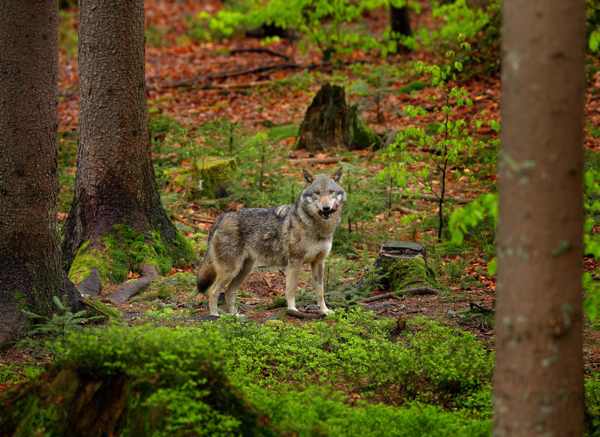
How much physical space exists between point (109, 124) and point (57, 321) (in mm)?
4132

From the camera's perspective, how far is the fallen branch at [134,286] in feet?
35.3

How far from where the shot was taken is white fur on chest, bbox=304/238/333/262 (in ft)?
34.3

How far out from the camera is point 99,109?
1155 centimetres

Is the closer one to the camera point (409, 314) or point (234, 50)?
point (409, 314)

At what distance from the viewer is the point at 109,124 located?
37.9 ft

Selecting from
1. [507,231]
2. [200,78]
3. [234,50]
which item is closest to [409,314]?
[507,231]

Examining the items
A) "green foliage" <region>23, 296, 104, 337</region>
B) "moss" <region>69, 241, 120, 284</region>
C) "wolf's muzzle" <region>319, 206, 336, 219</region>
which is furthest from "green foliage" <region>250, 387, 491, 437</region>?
"moss" <region>69, 241, 120, 284</region>

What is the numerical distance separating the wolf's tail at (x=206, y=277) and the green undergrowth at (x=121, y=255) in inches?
52.2

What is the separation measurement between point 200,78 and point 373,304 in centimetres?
1508

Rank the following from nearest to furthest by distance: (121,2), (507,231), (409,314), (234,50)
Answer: (507,231), (409,314), (121,2), (234,50)

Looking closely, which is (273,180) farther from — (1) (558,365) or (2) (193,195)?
(1) (558,365)

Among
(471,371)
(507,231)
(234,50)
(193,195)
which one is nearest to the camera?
(507,231)

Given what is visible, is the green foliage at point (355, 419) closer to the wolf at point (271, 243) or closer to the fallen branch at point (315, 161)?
the wolf at point (271, 243)

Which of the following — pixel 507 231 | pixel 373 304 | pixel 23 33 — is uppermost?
pixel 23 33
